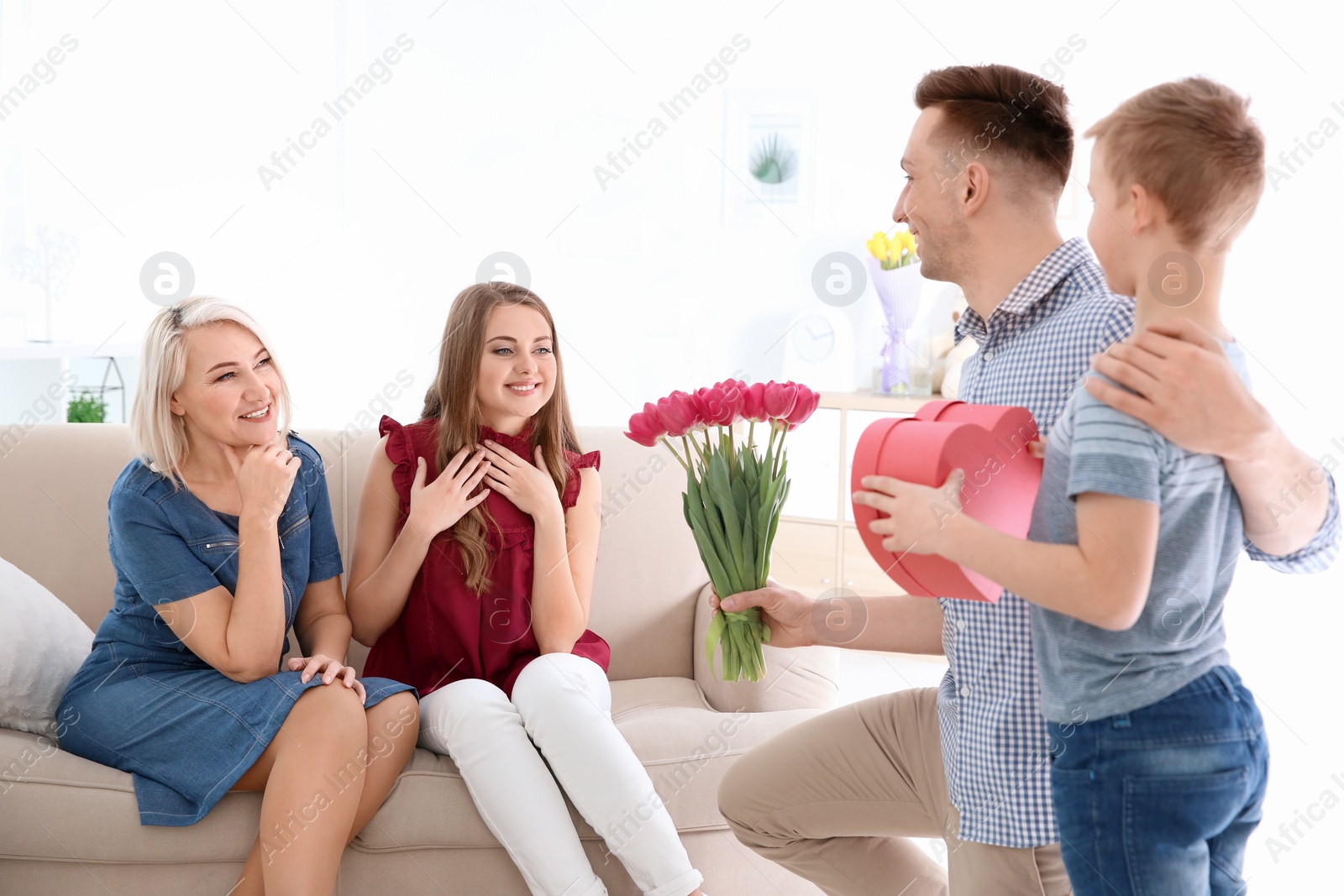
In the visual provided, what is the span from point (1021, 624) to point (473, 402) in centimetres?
115

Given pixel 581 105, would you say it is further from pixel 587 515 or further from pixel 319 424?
pixel 587 515

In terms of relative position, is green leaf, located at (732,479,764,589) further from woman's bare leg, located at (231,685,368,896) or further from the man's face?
woman's bare leg, located at (231,685,368,896)

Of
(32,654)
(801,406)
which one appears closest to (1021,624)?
(801,406)

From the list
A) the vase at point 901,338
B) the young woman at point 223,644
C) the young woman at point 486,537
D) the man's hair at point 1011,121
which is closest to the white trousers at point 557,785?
the young woman at point 486,537

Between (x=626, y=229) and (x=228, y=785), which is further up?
(x=626, y=229)

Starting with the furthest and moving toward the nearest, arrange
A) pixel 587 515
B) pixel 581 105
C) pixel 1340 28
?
1. pixel 581 105
2. pixel 1340 28
3. pixel 587 515

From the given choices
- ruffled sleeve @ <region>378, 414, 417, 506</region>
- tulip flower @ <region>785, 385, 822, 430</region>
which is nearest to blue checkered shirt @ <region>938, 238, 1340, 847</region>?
tulip flower @ <region>785, 385, 822, 430</region>

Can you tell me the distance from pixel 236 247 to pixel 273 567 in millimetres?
2461

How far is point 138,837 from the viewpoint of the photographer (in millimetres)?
1529

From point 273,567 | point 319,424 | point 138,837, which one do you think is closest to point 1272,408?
point 273,567

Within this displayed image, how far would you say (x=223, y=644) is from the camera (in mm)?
1616

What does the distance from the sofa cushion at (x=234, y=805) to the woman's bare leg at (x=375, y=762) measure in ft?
0.07

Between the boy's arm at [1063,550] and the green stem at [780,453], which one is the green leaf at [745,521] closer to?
the green stem at [780,453]

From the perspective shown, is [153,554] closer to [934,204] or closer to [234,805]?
[234,805]
